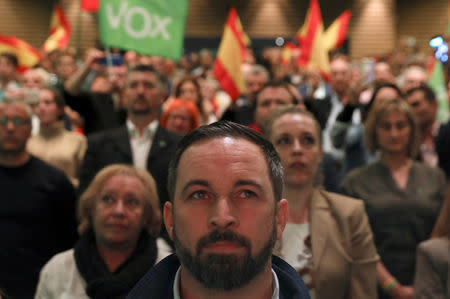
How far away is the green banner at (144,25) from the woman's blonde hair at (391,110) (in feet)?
7.02

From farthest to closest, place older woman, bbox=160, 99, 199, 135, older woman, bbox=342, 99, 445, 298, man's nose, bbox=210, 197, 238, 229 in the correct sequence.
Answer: older woman, bbox=160, 99, 199, 135 → older woman, bbox=342, 99, 445, 298 → man's nose, bbox=210, 197, 238, 229

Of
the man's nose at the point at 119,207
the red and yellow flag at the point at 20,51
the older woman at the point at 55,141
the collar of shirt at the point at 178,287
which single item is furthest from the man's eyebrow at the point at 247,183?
the red and yellow flag at the point at 20,51

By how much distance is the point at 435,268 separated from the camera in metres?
2.61

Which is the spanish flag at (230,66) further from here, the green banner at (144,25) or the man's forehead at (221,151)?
the man's forehead at (221,151)

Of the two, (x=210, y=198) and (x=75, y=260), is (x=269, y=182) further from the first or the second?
(x=75, y=260)

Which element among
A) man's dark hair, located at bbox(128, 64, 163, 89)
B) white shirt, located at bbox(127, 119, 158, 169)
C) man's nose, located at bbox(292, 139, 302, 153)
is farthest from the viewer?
man's dark hair, located at bbox(128, 64, 163, 89)

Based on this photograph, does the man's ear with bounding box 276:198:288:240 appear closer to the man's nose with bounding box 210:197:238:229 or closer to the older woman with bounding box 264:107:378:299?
the man's nose with bounding box 210:197:238:229

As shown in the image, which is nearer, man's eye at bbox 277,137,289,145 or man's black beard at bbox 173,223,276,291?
man's black beard at bbox 173,223,276,291

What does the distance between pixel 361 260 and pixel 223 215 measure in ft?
4.58

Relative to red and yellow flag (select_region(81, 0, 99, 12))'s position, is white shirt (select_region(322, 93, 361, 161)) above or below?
below

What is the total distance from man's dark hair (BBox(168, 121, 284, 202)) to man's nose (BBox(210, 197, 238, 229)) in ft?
0.44

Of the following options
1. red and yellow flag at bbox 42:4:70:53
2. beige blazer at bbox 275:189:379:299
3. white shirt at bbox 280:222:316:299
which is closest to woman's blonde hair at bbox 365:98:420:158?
beige blazer at bbox 275:189:379:299

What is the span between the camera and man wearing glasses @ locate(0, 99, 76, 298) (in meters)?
3.49

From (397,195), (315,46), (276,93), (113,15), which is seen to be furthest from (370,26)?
(397,195)
